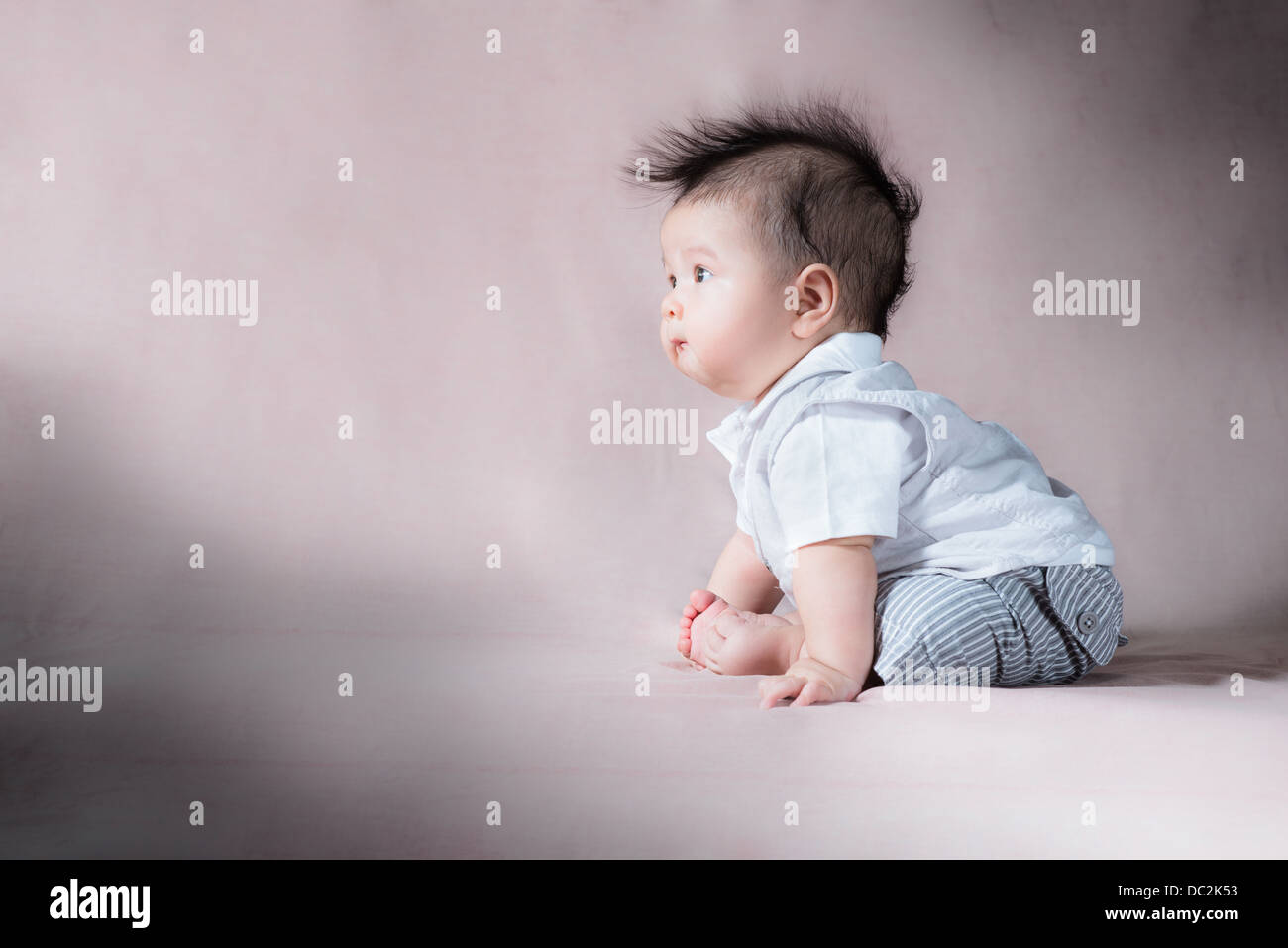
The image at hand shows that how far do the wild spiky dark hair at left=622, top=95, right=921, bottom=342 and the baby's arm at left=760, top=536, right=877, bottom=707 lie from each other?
30cm

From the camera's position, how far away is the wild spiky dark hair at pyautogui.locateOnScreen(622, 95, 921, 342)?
1281 mm

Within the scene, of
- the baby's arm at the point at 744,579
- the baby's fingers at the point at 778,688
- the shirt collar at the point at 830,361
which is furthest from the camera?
the baby's arm at the point at 744,579

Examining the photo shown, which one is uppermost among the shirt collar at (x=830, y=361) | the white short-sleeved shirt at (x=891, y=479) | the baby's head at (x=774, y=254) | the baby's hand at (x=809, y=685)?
the baby's head at (x=774, y=254)

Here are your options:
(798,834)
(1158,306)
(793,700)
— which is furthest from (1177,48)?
(798,834)

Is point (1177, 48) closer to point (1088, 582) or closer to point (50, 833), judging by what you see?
point (1088, 582)

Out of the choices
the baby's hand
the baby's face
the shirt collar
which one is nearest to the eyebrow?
the baby's face

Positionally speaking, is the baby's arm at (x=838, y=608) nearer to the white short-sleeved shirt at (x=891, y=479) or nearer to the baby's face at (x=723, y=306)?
the white short-sleeved shirt at (x=891, y=479)

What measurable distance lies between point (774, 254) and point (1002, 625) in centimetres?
46

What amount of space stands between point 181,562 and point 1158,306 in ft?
5.09

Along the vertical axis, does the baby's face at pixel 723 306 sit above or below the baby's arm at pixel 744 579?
above

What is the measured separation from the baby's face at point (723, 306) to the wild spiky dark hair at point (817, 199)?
22mm

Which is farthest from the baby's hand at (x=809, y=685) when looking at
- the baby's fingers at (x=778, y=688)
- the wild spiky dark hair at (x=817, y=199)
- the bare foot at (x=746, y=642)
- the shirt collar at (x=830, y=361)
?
the wild spiky dark hair at (x=817, y=199)

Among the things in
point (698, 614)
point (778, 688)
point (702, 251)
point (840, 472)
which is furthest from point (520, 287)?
point (778, 688)

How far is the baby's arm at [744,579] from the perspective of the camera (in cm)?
149
